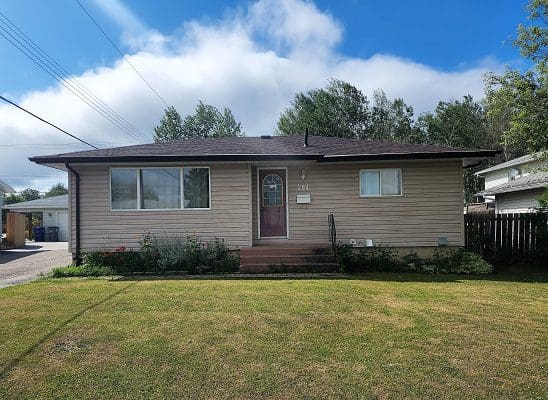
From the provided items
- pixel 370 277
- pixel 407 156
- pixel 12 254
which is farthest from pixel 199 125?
pixel 370 277

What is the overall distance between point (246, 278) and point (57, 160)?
5.92 meters

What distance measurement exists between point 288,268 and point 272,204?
232 cm

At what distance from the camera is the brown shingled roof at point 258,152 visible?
10.7 meters

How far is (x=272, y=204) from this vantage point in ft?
38.0

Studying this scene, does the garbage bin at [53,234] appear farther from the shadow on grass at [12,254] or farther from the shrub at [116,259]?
the shrub at [116,259]

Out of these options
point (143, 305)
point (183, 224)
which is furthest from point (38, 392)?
point (183, 224)

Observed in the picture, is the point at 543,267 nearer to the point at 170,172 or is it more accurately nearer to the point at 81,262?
the point at 170,172

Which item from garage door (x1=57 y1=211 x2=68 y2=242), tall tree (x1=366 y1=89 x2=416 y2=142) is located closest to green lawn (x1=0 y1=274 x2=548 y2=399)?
garage door (x1=57 y1=211 x2=68 y2=242)

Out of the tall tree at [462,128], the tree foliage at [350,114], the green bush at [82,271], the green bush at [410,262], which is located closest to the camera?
the green bush at [82,271]

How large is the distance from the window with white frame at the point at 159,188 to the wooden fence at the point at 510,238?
772 cm

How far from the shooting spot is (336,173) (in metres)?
11.3

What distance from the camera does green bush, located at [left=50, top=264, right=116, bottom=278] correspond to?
32.8ft

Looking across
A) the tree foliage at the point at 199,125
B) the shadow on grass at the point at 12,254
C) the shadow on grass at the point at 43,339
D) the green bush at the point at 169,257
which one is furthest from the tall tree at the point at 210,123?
the shadow on grass at the point at 43,339

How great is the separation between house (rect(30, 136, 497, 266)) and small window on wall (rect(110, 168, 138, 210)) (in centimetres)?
3
